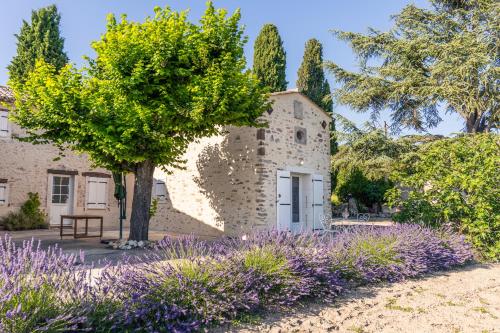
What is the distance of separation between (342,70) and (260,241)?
12.7 m

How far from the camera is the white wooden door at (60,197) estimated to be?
1365 cm

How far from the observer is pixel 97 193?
577 inches

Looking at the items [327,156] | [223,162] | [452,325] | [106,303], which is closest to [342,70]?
[327,156]

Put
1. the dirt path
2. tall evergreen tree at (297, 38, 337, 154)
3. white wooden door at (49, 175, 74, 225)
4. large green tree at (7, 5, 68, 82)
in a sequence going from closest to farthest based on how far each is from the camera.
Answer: the dirt path, white wooden door at (49, 175, 74, 225), large green tree at (7, 5, 68, 82), tall evergreen tree at (297, 38, 337, 154)

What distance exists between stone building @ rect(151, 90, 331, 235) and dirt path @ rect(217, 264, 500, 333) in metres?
4.55

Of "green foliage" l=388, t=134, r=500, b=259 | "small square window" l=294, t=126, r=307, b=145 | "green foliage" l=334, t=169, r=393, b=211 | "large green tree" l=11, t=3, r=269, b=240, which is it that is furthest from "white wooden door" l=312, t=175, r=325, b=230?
"green foliage" l=334, t=169, r=393, b=211

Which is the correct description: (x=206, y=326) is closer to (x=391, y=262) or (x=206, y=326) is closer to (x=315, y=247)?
(x=315, y=247)

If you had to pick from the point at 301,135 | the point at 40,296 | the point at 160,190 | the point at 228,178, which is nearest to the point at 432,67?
the point at 301,135

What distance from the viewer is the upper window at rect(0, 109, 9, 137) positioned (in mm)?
12570

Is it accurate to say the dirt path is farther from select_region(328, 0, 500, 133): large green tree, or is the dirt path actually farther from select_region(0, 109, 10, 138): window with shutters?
select_region(0, 109, 10, 138): window with shutters

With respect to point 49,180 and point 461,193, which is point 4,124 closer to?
point 49,180

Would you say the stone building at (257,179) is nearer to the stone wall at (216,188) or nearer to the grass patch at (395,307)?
the stone wall at (216,188)

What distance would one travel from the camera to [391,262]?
580cm

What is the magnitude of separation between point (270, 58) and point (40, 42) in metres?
12.3
